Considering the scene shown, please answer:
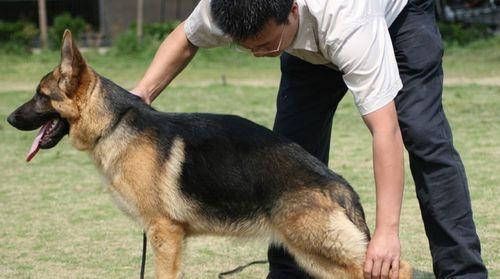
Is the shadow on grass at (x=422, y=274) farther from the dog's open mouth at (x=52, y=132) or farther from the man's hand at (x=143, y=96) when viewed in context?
the dog's open mouth at (x=52, y=132)

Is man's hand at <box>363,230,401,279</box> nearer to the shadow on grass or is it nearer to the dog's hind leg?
the dog's hind leg

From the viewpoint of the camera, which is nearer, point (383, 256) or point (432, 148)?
point (383, 256)

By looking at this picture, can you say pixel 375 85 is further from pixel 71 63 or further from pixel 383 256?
pixel 71 63

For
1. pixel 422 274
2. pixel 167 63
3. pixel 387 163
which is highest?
pixel 387 163

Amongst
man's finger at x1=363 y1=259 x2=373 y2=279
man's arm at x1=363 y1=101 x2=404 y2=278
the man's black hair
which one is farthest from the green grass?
the man's black hair

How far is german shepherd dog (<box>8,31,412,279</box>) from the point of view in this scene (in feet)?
13.5

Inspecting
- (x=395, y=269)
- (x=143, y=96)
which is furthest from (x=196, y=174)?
(x=395, y=269)

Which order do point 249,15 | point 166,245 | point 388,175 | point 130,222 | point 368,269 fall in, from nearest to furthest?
point 249,15 < point 388,175 < point 368,269 < point 166,245 < point 130,222

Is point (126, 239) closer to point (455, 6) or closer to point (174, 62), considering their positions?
point (174, 62)

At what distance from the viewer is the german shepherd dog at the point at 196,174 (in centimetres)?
413

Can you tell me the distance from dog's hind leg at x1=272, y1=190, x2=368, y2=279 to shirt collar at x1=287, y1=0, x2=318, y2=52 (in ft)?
2.40

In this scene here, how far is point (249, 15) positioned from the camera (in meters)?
3.55

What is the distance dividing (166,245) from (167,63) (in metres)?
1.07

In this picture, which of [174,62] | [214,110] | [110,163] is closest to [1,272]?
[110,163]
